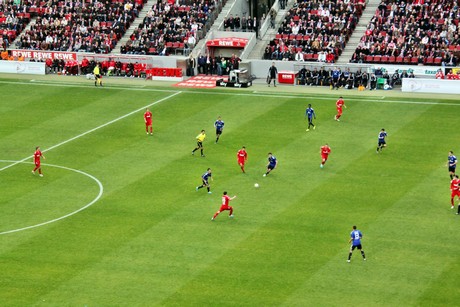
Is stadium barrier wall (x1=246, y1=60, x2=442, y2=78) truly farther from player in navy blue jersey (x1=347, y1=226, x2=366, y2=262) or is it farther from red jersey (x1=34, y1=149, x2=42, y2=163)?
player in navy blue jersey (x1=347, y1=226, x2=366, y2=262)

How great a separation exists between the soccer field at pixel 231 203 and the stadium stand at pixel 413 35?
4.97m

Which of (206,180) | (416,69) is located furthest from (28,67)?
(206,180)

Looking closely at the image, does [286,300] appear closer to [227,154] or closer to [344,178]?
[344,178]

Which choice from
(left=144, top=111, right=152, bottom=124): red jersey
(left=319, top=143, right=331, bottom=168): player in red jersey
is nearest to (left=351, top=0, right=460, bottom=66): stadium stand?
(left=144, top=111, right=152, bottom=124): red jersey

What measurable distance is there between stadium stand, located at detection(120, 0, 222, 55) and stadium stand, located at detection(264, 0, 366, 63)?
6920mm

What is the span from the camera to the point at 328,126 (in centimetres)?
7000

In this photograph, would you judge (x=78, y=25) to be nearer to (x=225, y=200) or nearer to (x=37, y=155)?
(x=37, y=155)

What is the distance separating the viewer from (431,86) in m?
79.0

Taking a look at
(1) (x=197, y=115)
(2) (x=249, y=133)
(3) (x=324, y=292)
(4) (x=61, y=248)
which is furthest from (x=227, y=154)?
(3) (x=324, y=292)

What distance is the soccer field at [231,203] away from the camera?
4453 centimetres

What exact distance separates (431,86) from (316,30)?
12.5m

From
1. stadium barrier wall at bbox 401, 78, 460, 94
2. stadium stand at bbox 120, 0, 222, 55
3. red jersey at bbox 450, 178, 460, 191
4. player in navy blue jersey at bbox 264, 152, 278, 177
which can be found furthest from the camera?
stadium stand at bbox 120, 0, 222, 55

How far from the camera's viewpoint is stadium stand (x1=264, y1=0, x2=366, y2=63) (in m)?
85.4

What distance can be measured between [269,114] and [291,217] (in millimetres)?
21855
